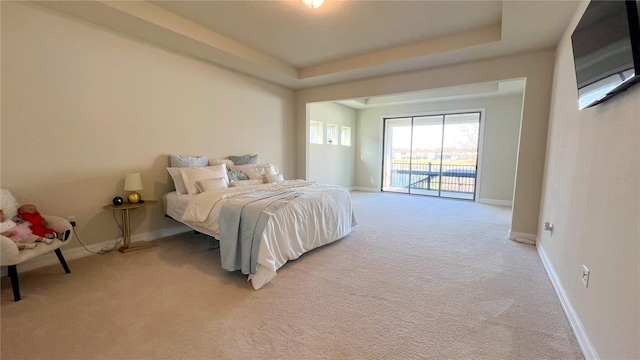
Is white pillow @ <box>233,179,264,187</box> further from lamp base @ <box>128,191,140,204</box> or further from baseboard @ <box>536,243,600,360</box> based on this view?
baseboard @ <box>536,243,600,360</box>

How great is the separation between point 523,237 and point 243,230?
3625mm

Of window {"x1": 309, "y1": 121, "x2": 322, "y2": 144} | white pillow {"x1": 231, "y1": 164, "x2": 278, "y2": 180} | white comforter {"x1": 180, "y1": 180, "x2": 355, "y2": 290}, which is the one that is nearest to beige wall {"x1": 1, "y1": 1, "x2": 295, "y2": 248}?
white pillow {"x1": 231, "y1": 164, "x2": 278, "y2": 180}

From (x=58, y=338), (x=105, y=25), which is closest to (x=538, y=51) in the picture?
(x=105, y=25)

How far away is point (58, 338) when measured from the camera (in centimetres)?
162

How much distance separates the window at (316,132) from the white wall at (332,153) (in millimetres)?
100

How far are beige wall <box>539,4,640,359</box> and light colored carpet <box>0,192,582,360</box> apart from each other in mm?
321

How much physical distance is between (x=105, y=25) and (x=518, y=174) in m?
5.43


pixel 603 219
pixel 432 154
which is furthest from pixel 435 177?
pixel 603 219

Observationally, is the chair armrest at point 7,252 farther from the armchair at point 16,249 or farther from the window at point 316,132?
the window at point 316,132

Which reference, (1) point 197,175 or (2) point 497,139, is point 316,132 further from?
(2) point 497,139

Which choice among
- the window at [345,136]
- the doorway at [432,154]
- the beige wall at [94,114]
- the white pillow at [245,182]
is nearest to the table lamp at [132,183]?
the beige wall at [94,114]

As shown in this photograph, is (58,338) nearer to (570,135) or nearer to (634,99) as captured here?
(634,99)

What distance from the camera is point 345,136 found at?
7.67 metres

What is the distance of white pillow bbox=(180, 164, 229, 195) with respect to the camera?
3.22 m
